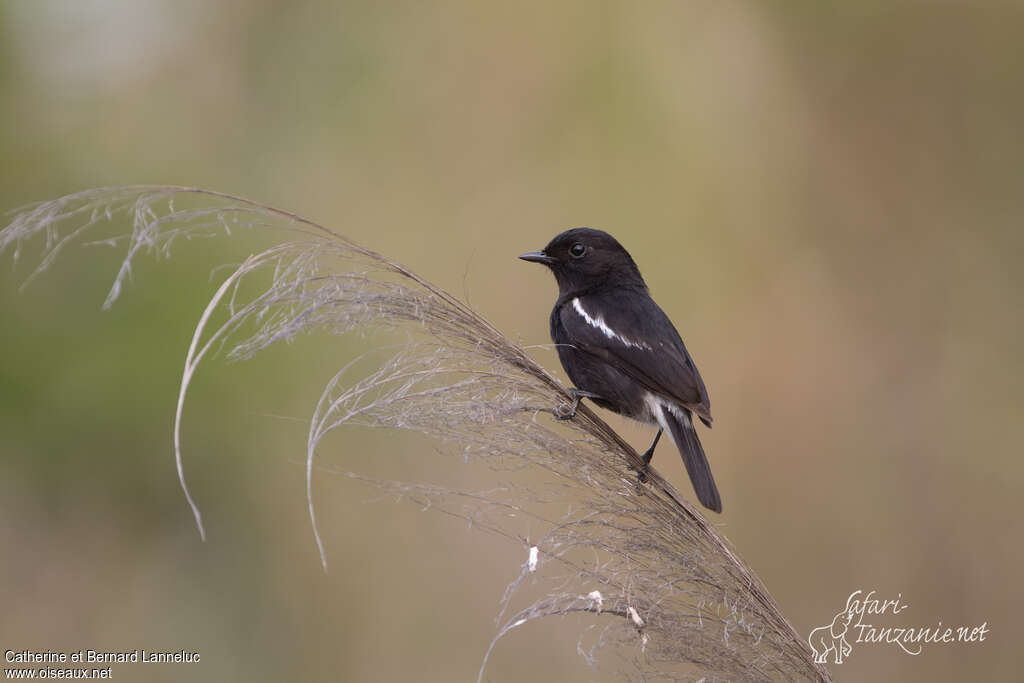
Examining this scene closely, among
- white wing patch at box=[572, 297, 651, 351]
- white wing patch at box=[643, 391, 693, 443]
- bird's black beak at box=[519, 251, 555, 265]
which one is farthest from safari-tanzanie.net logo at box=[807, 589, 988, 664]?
bird's black beak at box=[519, 251, 555, 265]

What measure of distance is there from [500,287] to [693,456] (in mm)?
1791

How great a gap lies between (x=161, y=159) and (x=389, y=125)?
1177 mm

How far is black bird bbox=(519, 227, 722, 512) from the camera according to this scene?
312 cm

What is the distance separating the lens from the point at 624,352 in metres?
3.25

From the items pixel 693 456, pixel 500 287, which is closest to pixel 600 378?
pixel 693 456

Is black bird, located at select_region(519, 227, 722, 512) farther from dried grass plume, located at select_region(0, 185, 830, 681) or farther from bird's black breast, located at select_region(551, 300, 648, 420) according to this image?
dried grass plume, located at select_region(0, 185, 830, 681)

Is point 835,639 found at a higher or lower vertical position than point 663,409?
lower

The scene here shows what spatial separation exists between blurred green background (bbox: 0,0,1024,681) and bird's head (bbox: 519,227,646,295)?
0.54 m

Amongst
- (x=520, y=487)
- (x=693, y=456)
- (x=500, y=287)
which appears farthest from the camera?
(x=500, y=287)

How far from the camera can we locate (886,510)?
13.9 ft

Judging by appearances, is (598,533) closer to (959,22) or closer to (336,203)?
(336,203)

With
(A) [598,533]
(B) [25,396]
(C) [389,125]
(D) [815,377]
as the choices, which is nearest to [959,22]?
(D) [815,377]

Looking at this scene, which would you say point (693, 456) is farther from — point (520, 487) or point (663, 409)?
point (520, 487)

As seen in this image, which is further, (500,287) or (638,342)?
(500,287)
